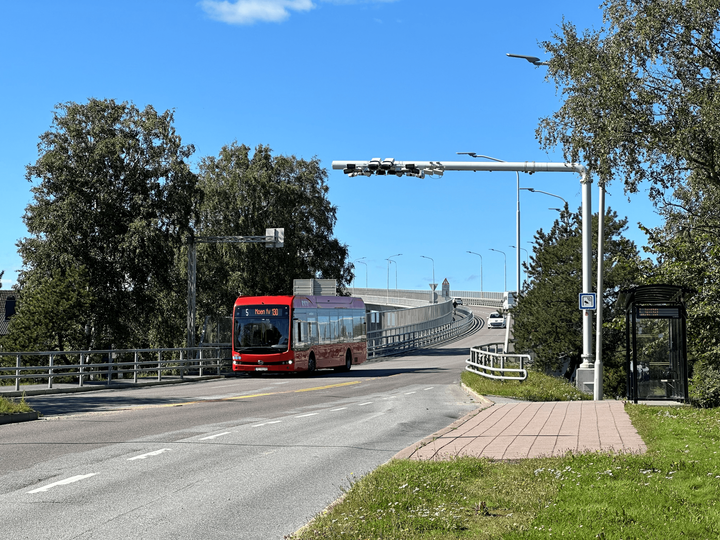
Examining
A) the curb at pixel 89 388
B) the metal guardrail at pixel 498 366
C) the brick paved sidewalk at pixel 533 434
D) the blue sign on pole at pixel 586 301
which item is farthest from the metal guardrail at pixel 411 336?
the brick paved sidewalk at pixel 533 434

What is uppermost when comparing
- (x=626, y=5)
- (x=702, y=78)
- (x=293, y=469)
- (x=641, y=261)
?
(x=626, y=5)

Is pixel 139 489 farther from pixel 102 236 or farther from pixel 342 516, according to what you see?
pixel 102 236

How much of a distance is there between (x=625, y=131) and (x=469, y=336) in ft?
210

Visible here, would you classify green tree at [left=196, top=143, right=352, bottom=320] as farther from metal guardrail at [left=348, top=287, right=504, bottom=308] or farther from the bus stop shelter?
the bus stop shelter

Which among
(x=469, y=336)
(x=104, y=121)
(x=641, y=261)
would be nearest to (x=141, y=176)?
(x=104, y=121)

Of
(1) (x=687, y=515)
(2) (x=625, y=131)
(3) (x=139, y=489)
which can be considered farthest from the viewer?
(2) (x=625, y=131)

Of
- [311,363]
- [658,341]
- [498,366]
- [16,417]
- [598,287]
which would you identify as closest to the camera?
[16,417]

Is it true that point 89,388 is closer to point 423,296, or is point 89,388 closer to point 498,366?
point 498,366

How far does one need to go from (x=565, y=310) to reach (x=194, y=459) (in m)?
36.6

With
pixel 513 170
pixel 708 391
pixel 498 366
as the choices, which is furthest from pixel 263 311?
pixel 708 391

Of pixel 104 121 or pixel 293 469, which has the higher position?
pixel 104 121

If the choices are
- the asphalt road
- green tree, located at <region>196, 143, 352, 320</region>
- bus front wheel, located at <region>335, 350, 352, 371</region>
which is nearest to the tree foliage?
the asphalt road

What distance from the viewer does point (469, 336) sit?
8256 cm

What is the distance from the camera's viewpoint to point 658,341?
20250 millimetres
